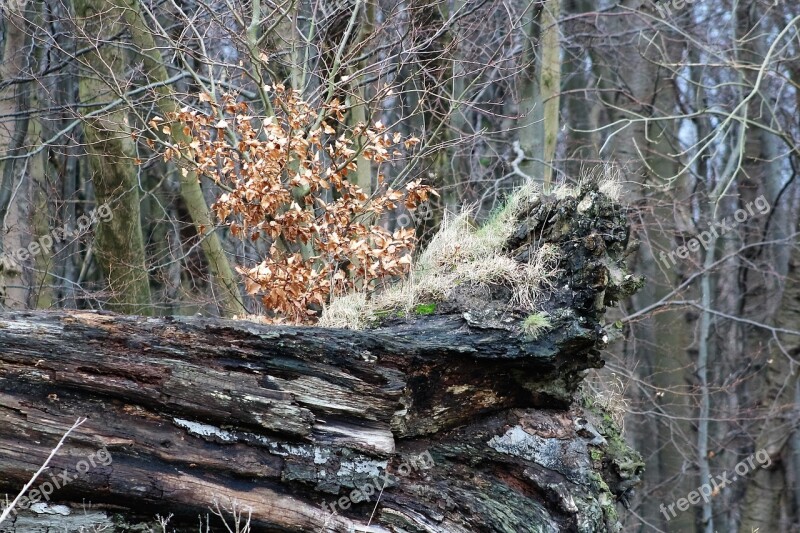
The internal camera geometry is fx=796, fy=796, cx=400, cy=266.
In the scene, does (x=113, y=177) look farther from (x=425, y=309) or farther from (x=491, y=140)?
(x=491, y=140)

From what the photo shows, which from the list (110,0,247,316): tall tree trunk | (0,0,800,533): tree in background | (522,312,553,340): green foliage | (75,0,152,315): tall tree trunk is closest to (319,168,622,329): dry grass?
(522,312,553,340): green foliage

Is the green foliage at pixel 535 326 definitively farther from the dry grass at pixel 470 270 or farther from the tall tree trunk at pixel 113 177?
the tall tree trunk at pixel 113 177

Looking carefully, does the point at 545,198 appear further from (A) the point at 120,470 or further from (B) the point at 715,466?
(B) the point at 715,466

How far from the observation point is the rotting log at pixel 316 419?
4.53 m

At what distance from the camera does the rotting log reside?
453 centimetres

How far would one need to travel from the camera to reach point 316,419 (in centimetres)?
481

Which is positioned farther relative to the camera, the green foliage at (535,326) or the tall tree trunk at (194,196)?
the tall tree trunk at (194,196)

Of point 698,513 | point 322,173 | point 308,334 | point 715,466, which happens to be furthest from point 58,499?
point 698,513

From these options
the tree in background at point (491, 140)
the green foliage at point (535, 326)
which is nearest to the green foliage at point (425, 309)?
the green foliage at point (535, 326)

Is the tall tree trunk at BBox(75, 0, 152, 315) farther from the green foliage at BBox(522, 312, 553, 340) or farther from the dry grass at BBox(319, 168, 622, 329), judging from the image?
the green foliage at BBox(522, 312, 553, 340)

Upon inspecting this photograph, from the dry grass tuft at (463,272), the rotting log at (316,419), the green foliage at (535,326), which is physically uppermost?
the dry grass tuft at (463,272)

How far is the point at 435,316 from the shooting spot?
219 inches

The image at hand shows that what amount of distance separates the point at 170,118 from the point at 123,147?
1.21m

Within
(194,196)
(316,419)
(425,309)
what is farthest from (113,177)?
(316,419)
